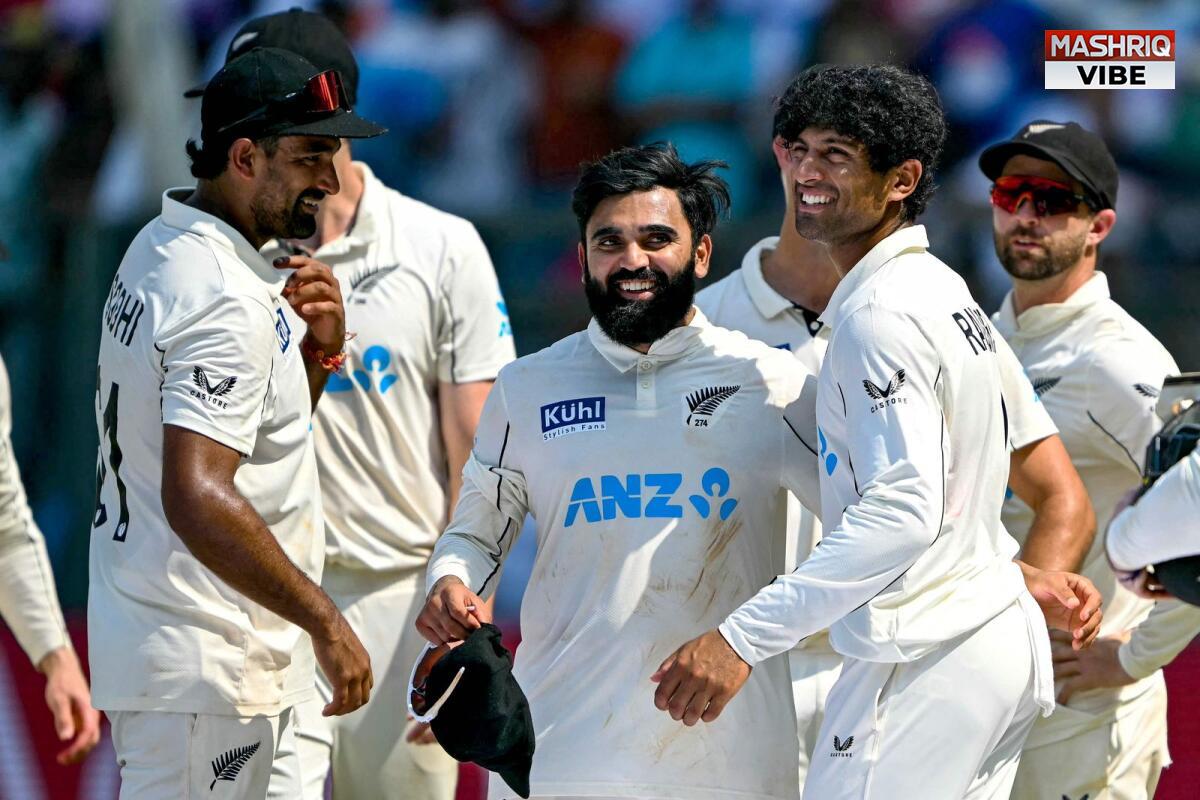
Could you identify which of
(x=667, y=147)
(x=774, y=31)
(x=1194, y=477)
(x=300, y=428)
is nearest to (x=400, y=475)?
(x=300, y=428)

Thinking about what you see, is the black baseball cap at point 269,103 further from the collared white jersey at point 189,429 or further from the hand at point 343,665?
the hand at point 343,665

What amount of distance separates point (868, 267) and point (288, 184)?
1.42 metres

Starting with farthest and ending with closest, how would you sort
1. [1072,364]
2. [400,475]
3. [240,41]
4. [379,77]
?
[379,77], [240,41], [400,475], [1072,364]

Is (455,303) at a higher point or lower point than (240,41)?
lower

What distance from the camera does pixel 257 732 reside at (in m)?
3.87

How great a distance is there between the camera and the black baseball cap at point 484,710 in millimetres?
3389

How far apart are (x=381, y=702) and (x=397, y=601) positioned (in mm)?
292

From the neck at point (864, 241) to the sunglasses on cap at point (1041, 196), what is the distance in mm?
1149

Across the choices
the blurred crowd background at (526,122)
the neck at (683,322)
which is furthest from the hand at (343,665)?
the blurred crowd background at (526,122)

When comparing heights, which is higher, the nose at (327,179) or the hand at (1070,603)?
the nose at (327,179)

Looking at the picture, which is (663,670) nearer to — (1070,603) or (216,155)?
(1070,603)

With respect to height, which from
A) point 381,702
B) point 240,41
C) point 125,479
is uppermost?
point 240,41

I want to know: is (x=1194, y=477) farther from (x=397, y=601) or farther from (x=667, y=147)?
(x=397, y=601)

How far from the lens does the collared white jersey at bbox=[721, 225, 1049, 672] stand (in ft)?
10.6
